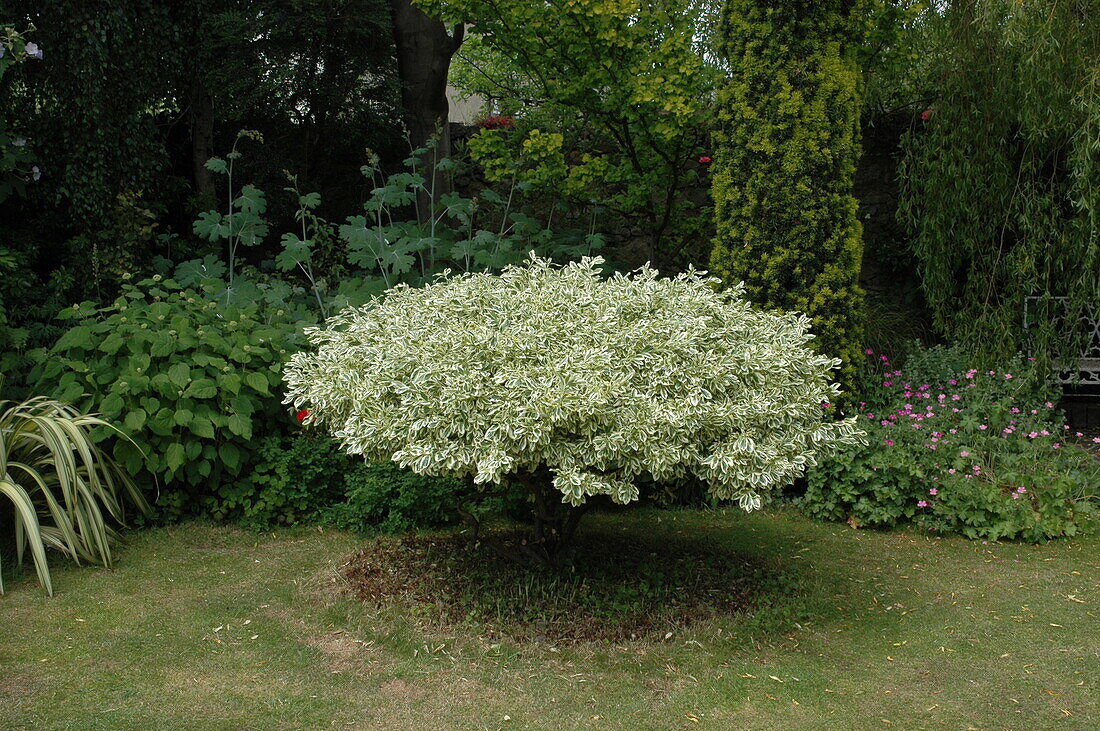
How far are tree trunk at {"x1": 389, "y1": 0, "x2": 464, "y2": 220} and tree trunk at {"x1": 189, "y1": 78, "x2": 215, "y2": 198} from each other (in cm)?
157

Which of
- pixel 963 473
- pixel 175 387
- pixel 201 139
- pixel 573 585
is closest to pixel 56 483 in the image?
pixel 175 387

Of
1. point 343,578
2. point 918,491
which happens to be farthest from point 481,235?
point 918,491

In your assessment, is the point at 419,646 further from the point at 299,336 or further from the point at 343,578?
the point at 299,336

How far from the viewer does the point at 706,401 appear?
341 cm

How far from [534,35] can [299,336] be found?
2.64m

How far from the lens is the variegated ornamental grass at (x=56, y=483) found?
401 cm

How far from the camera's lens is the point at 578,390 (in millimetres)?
3219

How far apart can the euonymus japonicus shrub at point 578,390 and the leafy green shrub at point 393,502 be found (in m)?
1.00

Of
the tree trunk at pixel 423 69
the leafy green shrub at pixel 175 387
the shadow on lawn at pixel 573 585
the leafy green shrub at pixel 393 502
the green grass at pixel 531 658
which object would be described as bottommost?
the green grass at pixel 531 658

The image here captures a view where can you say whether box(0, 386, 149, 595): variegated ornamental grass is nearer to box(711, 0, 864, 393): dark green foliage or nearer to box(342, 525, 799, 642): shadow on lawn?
box(342, 525, 799, 642): shadow on lawn

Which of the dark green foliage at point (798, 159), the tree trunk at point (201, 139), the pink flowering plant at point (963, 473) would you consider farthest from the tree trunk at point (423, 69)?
the pink flowering plant at point (963, 473)

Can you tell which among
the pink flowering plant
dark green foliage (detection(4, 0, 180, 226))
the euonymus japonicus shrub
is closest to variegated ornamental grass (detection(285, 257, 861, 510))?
the euonymus japonicus shrub

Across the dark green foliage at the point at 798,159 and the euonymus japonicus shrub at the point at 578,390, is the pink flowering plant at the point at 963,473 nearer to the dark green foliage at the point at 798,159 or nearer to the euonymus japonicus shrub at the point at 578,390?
the dark green foliage at the point at 798,159

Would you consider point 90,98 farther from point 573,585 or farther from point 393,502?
point 573,585
